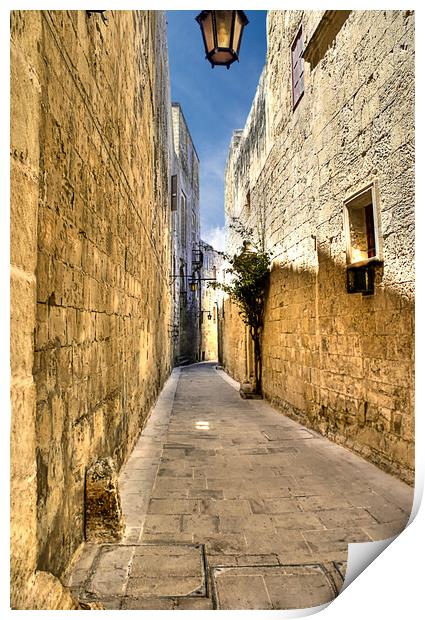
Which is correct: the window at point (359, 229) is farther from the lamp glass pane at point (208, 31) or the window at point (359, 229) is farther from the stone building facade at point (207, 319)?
the stone building facade at point (207, 319)

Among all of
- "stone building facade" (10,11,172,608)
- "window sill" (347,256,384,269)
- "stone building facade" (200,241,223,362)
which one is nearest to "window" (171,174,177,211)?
"stone building facade" (10,11,172,608)

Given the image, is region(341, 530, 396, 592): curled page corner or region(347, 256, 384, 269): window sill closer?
region(341, 530, 396, 592): curled page corner

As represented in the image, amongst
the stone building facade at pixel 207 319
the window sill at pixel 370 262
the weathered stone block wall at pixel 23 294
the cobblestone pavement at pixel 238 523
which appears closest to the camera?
the weathered stone block wall at pixel 23 294

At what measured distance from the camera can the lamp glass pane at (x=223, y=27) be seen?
107 inches

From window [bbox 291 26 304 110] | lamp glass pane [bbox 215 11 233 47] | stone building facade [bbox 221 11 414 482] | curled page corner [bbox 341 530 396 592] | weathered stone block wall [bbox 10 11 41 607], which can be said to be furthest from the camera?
window [bbox 291 26 304 110]

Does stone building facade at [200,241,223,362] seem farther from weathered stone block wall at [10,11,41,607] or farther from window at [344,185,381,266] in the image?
weathered stone block wall at [10,11,41,607]

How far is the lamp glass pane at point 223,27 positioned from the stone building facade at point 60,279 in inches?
33.3

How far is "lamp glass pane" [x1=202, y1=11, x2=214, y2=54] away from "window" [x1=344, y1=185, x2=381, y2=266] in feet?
6.73

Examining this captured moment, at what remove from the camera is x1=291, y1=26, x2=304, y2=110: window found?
222 inches

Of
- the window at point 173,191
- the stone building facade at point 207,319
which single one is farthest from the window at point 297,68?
the stone building facade at point 207,319

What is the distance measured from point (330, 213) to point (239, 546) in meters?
3.81

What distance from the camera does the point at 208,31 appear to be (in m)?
2.82

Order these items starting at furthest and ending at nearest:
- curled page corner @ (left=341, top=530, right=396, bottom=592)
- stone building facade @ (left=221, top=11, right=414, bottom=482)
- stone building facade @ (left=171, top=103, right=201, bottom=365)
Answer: stone building facade @ (left=171, top=103, right=201, bottom=365) < stone building facade @ (left=221, top=11, right=414, bottom=482) < curled page corner @ (left=341, top=530, right=396, bottom=592)
